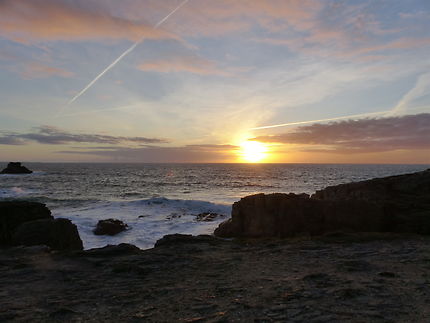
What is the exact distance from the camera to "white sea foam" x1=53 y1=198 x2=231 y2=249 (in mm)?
19727

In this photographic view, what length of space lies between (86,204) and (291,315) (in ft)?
116

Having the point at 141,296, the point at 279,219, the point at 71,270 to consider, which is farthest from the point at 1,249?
the point at 279,219

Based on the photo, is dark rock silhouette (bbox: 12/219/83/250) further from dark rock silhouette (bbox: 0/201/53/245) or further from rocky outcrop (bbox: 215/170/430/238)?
rocky outcrop (bbox: 215/170/430/238)

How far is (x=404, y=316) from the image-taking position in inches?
192

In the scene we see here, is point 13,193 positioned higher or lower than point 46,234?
lower

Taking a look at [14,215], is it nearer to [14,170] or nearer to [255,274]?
[255,274]

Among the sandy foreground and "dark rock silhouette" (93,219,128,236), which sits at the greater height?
the sandy foreground

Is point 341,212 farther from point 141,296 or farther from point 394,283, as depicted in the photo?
point 141,296

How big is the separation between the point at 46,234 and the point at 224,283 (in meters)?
8.03

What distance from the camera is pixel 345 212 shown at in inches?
513

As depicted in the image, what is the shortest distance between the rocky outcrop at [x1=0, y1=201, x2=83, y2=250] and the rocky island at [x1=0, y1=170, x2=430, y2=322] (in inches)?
2.9

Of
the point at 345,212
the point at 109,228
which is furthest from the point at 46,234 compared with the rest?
the point at 345,212

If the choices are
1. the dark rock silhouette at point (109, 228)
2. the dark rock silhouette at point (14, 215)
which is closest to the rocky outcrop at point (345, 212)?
the dark rock silhouette at point (14, 215)

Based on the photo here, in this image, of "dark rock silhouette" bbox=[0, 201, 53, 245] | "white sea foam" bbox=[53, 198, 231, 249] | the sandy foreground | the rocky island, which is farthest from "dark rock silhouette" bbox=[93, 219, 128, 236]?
the sandy foreground
